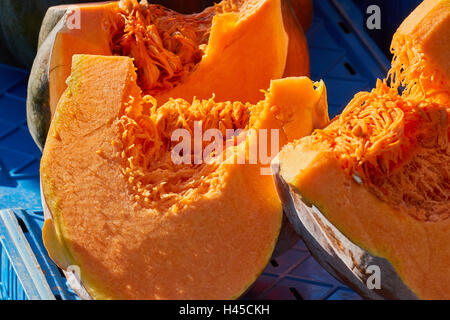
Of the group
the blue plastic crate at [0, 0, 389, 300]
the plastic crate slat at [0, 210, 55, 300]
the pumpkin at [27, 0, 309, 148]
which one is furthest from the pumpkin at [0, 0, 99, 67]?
the plastic crate slat at [0, 210, 55, 300]

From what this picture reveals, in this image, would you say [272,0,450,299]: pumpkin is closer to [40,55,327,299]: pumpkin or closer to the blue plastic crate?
[40,55,327,299]: pumpkin

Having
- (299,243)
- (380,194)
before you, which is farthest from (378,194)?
(299,243)

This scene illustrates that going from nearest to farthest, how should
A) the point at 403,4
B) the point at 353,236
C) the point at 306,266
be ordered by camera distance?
the point at 353,236 < the point at 306,266 < the point at 403,4

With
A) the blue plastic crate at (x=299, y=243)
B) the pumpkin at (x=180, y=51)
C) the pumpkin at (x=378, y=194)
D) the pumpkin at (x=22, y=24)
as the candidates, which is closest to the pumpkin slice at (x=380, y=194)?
the pumpkin at (x=378, y=194)

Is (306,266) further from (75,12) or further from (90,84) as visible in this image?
(75,12)

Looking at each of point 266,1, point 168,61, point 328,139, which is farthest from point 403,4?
point 328,139

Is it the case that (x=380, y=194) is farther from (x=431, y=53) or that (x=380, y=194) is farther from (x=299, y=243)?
(x=299, y=243)

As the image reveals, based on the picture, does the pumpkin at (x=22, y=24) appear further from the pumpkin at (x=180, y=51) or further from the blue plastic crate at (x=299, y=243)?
the pumpkin at (x=180, y=51)
